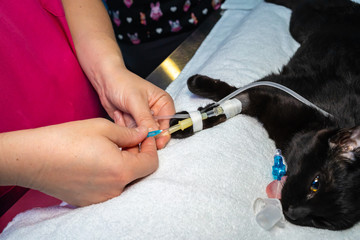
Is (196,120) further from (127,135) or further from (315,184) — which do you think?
(315,184)

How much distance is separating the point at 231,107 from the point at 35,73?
64 cm

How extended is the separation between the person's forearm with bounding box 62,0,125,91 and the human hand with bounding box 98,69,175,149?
5 centimetres

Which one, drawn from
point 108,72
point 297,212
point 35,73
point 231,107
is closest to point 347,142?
point 297,212

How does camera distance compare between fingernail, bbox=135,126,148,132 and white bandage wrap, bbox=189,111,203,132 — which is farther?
white bandage wrap, bbox=189,111,203,132

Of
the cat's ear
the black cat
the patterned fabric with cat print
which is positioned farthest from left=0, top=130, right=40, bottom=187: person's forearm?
the patterned fabric with cat print

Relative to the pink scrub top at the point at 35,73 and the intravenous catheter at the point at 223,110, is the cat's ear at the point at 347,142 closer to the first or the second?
the intravenous catheter at the point at 223,110

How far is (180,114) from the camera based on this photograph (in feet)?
3.01

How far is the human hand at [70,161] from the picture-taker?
567 millimetres

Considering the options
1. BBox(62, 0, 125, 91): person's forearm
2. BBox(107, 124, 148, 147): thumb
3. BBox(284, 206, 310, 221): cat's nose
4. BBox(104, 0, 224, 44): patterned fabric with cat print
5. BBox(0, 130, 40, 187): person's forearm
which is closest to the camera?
BBox(0, 130, 40, 187): person's forearm


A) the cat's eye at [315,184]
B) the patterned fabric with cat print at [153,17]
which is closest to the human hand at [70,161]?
the cat's eye at [315,184]

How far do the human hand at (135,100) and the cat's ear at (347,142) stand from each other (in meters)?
0.51

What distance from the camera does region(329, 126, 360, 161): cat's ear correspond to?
80 cm

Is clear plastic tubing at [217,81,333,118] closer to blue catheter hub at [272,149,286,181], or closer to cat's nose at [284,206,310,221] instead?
blue catheter hub at [272,149,286,181]

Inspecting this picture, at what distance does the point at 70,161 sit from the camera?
0.58m
